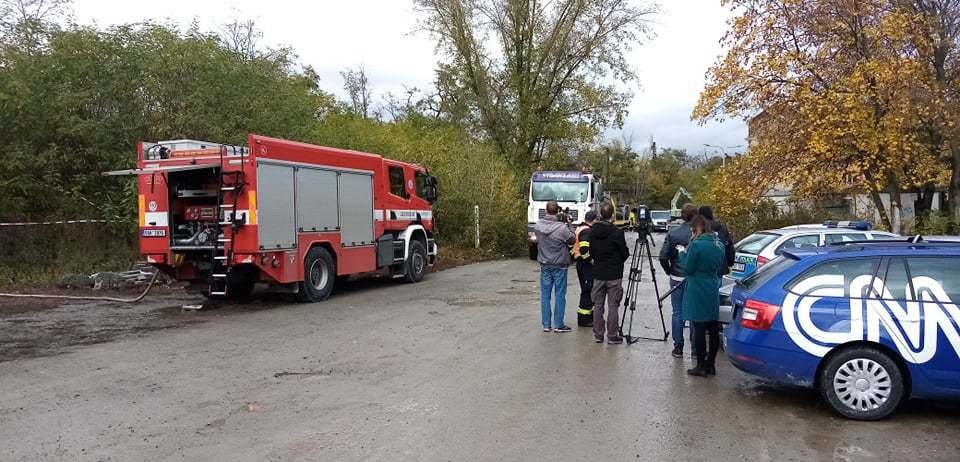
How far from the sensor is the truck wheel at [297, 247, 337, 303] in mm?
12875

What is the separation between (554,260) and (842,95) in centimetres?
1128

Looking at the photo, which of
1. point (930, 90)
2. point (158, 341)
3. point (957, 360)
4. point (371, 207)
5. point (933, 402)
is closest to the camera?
point (957, 360)

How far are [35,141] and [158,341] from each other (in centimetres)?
935

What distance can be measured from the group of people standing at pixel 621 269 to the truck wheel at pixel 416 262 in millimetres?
6605

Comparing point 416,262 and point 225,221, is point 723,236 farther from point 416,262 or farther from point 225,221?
point 416,262

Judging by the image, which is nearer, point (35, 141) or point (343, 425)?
point (343, 425)

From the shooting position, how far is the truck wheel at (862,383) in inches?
222

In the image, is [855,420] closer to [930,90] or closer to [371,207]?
[371,207]

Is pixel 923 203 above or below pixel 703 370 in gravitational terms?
above

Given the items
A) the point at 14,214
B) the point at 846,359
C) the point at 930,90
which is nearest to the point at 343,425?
the point at 846,359

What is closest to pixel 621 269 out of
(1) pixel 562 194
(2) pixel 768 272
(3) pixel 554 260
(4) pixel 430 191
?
(3) pixel 554 260

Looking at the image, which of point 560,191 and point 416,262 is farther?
point 560,191

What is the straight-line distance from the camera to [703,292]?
715 centimetres

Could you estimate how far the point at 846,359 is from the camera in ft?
18.8
